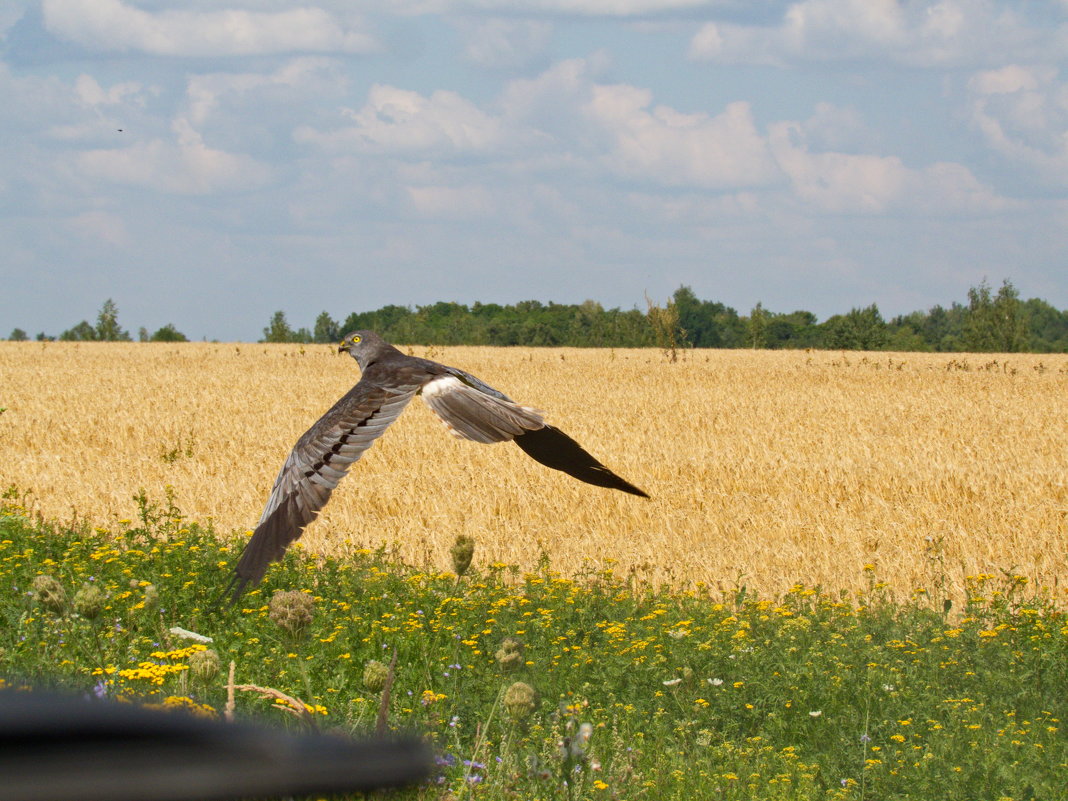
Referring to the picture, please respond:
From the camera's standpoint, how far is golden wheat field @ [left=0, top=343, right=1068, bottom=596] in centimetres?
1007

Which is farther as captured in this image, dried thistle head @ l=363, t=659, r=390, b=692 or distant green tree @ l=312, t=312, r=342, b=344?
distant green tree @ l=312, t=312, r=342, b=344

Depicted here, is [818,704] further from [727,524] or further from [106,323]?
[106,323]

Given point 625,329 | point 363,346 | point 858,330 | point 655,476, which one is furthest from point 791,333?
point 363,346

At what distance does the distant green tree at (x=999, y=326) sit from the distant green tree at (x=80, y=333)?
65.9 m

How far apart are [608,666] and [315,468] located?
239 centimetres

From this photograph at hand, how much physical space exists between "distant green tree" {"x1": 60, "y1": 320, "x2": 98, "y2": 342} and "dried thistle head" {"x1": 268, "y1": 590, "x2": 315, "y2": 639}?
78832mm

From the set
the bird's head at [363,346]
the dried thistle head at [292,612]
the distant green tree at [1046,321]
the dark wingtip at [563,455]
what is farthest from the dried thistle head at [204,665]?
the distant green tree at [1046,321]

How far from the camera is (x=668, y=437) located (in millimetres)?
18188

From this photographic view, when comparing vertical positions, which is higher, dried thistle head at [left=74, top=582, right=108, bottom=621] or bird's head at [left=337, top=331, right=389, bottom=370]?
bird's head at [left=337, top=331, right=389, bottom=370]

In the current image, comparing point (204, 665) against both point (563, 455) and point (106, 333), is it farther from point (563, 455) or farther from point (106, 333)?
point (106, 333)

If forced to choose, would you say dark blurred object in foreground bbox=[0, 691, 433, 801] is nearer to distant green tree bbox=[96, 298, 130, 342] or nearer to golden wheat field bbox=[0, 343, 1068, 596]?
golden wheat field bbox=[0, 343, 1068, 596]

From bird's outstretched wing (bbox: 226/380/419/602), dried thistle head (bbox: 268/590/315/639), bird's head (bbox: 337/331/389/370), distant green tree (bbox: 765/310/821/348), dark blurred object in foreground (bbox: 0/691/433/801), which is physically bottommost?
dried thistle head (bbox: 268/590/315/639)

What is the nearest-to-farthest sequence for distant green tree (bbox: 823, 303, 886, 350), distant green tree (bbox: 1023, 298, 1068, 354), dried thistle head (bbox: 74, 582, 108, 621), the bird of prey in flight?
dried thistle head (bbox: 74, 582, 108, 621)
the bird of prey in flight
distant green tree (bbox: 823, 303, 886, 350)
distant green tree (bbox: 1023, 298, 1068, 354)

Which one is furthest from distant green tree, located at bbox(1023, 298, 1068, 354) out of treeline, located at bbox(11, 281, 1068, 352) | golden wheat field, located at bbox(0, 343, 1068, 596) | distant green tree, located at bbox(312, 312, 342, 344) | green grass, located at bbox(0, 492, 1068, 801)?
green grass, located at bbox(0, 492, 1068, 801)
